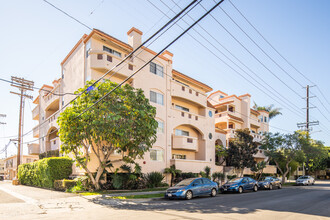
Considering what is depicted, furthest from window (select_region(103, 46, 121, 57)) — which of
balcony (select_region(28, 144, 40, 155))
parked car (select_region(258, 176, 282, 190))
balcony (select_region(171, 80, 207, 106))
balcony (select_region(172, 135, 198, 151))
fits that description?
parked car (select_region(258, 176, 282, 190))

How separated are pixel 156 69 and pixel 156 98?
9.83 feet

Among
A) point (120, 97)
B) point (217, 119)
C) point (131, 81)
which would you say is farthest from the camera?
point (217, 119)

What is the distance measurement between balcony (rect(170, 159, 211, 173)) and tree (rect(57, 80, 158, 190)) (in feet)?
26.4

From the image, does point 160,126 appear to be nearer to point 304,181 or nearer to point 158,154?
point 158,154

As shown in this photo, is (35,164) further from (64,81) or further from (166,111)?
(166,111)

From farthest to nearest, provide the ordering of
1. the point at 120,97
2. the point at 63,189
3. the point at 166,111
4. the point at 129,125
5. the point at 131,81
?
1. the point at 166,111
2. the point at 131,81
3. the point at 63,189
4. the point at 120,97
5. the point at 129,125

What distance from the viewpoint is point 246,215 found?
10.9 m

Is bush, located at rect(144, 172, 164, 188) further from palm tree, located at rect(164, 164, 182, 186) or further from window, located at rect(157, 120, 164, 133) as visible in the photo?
window, located at rect(157, 120, 164, 133)

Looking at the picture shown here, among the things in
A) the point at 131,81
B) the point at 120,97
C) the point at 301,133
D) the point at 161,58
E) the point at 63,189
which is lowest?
the point at 63,189

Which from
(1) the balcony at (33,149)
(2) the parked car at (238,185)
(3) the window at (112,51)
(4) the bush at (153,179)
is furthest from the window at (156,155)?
(1) the balcony at (33,149)

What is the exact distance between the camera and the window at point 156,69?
2633cm

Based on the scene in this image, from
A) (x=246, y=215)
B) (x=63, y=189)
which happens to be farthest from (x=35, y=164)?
(x=246, y=215)

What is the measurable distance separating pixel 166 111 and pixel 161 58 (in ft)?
18.3

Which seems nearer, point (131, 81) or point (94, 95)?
point (94, 95)
